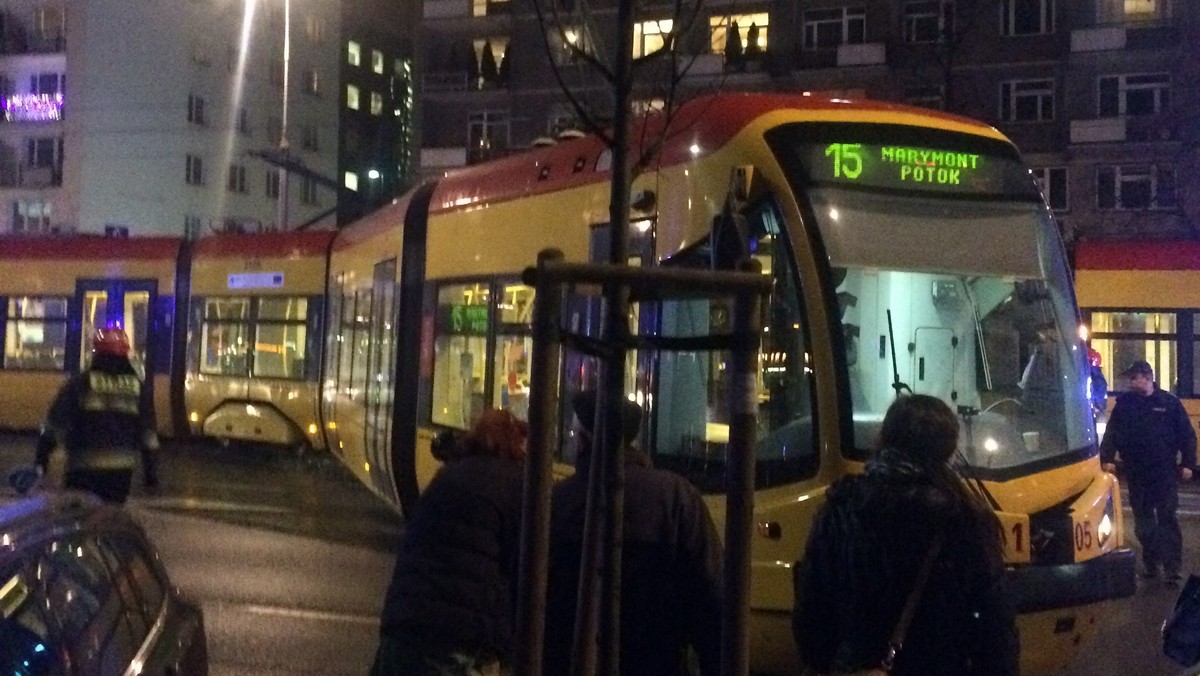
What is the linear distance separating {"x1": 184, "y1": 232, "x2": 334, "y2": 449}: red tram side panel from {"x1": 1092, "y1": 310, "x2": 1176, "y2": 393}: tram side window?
11.2 metres

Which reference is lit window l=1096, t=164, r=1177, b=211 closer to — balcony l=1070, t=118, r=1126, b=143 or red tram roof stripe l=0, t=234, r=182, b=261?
balcony l=1070, t=118, r=1126, b=143

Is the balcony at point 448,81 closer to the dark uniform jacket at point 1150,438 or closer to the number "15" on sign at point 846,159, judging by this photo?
the dark uniform jacket at point 1150,438

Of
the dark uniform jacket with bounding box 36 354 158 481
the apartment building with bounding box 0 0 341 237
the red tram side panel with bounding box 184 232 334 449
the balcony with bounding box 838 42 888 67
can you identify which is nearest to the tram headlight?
the dark uniform jacket with bounding box 36 354 158 481

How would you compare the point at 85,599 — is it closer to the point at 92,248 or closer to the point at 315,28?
the point at 92,248

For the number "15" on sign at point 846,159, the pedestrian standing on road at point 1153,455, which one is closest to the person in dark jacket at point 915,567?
the number "15" on sign at point 846,159

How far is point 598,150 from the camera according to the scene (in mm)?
8539

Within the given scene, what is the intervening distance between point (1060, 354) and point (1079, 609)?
1488mm

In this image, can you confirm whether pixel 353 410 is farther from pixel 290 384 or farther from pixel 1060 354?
pixel 1060 354

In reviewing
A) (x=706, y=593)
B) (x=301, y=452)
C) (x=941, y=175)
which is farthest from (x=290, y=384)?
(x=706, y=593)

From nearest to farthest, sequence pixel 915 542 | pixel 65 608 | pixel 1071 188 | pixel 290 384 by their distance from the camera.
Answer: pixel 65 608 < pixel 915 542 < pixel 290 384 < pixel 1071 188

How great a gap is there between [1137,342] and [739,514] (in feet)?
57.4

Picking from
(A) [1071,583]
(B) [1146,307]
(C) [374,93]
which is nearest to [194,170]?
(C) [374,93]

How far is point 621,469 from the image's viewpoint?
357 cm

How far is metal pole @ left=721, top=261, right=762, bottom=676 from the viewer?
330 cm
